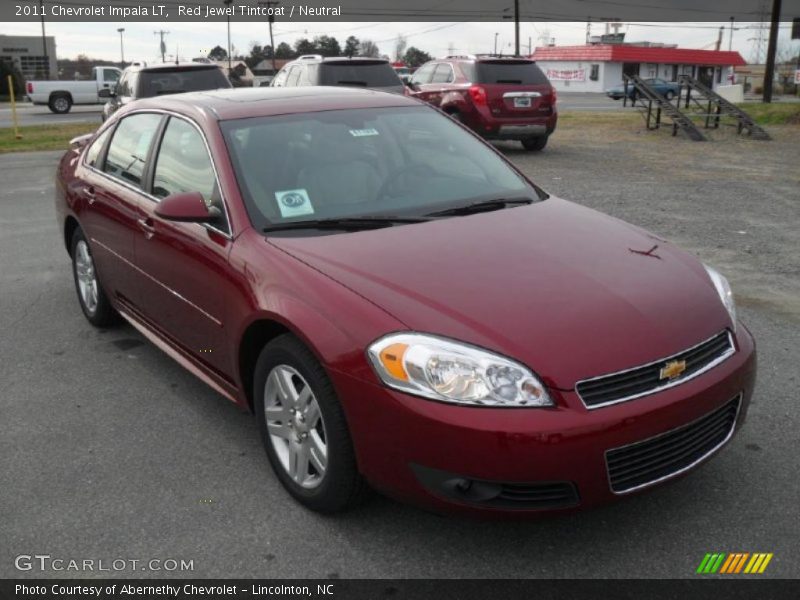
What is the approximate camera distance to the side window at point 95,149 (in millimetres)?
5402

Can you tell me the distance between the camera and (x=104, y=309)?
550 centimetres

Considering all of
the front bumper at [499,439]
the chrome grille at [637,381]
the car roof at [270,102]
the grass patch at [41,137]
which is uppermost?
the car roof at [270,102]

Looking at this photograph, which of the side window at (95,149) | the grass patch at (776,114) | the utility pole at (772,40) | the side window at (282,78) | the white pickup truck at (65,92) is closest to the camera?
the side window at (95,149)

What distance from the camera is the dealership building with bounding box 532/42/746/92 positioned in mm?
79562

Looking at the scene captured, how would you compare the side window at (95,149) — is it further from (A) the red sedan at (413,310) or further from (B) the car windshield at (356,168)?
(B) the car windshield at (356,168)

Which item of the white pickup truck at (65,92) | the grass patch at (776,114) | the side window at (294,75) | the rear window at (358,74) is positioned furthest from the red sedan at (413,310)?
the white pickup truck at (65,92)

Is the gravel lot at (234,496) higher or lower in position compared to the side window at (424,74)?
lower

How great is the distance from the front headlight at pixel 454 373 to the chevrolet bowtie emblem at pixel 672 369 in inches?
17.7

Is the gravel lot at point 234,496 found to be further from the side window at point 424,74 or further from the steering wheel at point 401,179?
the side window at point 424,74

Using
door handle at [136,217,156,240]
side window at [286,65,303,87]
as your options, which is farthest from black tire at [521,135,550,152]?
door handle at [136,217,156,240]

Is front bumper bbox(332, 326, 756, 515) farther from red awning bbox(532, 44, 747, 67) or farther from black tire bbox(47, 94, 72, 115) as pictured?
red awning bbox(532, 44, 747, 67)

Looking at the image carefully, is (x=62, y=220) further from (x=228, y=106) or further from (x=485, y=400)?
(x=485, y=400)

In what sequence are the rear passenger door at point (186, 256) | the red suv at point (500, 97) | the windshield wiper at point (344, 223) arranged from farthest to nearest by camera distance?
the red suv at point (500, 97) < the rear passenger door at point (186, 256) < the windshield wiper at point (344, 223)

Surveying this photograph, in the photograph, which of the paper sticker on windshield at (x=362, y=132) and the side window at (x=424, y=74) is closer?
the paper sticker on windshield at (x=362, y=132)
